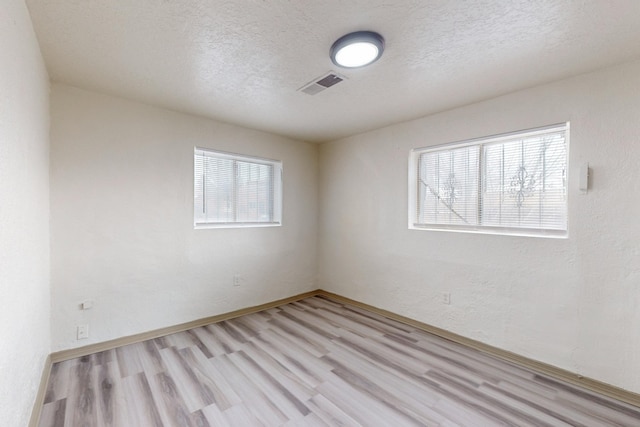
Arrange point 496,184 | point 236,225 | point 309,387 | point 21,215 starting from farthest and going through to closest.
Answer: point 236,225, point 496,184, point 309,387, point 21,215

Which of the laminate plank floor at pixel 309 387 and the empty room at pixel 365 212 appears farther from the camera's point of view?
the laminate plank floor at pixel 309 387

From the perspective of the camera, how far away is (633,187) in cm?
197

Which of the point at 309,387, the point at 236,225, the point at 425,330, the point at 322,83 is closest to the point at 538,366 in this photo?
the point at 425,330

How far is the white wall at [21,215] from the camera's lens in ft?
4.04

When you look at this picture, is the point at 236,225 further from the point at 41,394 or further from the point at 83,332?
the point at 41,394

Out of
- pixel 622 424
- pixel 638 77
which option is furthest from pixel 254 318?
pixel 638 77

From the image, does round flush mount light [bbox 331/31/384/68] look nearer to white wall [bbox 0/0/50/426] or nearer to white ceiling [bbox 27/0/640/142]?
white ceiling [bbox 27/0/640/142]

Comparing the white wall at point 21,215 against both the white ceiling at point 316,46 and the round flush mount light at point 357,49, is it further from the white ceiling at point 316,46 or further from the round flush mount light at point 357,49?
the round flush mount light at point 357,49

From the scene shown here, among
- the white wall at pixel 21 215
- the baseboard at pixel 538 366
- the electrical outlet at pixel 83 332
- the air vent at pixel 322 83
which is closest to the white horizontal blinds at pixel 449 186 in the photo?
the baseboard at pixel 538 366

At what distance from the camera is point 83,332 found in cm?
250

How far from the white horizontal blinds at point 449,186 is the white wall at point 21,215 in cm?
329

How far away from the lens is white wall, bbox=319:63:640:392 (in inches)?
79.0

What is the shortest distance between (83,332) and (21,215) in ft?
5.02

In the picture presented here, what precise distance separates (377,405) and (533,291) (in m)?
1.64
